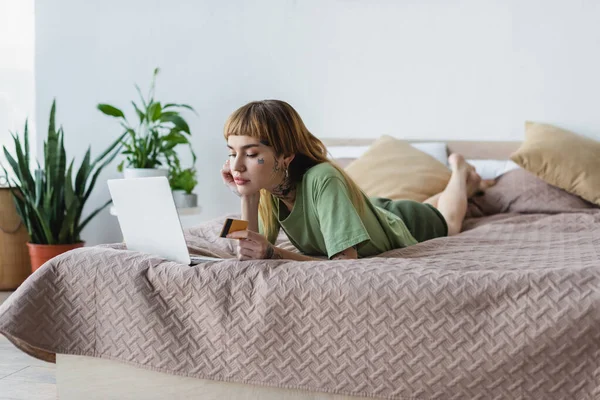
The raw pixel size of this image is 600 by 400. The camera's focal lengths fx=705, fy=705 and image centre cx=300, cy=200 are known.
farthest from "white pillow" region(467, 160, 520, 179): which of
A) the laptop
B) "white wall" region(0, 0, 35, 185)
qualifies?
"white wall" region(0, 0, 35, 185)

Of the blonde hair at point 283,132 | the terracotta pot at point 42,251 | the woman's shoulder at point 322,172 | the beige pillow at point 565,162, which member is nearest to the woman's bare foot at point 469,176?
the beige pillow at point 565,162

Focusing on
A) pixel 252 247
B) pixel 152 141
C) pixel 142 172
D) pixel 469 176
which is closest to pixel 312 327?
pixel 252 247

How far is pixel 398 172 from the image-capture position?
3072 mm

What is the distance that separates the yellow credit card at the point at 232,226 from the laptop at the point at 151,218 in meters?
0.11

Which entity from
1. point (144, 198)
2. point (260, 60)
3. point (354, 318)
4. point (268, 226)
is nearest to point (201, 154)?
point (260, 60)

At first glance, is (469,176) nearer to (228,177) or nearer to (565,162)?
(565,162)

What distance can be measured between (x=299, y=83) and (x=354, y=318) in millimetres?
2471

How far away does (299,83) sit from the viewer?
3736 mm

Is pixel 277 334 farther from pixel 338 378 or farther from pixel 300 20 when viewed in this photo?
pixel 300 20

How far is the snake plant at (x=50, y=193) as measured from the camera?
3455 millimetres

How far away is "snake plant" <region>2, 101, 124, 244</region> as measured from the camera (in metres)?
3.46

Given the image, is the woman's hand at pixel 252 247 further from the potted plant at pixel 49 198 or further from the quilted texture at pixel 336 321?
the potted plant at pixel 49 198

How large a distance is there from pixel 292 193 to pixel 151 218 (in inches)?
16.6

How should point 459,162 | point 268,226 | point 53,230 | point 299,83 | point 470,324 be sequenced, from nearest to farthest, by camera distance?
point 470,324
point 268,226
point 459,162
point 53,230
point 299,83
